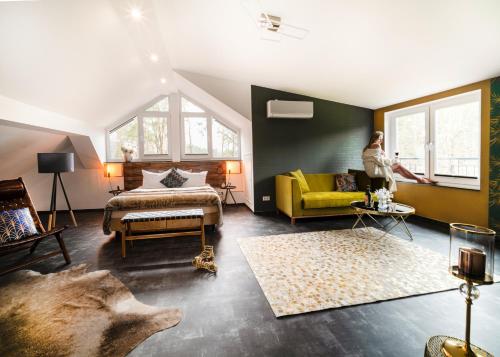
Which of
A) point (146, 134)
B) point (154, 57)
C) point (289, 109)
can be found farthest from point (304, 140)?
point (146, 134)

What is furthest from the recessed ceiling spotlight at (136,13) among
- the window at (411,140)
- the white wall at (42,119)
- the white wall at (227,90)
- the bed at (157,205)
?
the window at (411,140)

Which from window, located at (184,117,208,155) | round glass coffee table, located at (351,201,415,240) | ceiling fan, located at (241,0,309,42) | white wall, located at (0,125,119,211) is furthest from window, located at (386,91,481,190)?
white wall, located at (0,125,119,211)

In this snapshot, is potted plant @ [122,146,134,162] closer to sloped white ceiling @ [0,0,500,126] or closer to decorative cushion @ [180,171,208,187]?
sloped white ceiling @ [0,0,500,126]

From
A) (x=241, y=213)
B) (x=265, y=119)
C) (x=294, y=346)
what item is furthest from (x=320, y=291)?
(x=265, y=119)

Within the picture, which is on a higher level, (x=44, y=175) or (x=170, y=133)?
(x=170, y=133)

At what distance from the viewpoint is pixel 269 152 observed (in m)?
5.29

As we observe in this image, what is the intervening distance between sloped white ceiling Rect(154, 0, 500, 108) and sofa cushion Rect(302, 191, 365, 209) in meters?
1.97

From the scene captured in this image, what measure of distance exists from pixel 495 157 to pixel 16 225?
6.02 meters

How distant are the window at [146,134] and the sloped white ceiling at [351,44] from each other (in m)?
1.82

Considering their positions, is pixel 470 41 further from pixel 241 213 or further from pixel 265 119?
pixel 241 213

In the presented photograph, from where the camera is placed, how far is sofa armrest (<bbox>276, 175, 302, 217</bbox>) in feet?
14.5

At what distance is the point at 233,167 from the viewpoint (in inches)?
257

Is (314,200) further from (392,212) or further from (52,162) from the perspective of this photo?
(52,162)

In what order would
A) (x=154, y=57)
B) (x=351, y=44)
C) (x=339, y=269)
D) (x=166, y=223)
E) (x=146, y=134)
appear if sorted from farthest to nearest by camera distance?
1. (x=146, y=134)
2. (x=154, y=57)
3. (x=166, y=223)
4. (x=351, y=44)
5. (x=339, y=269)
